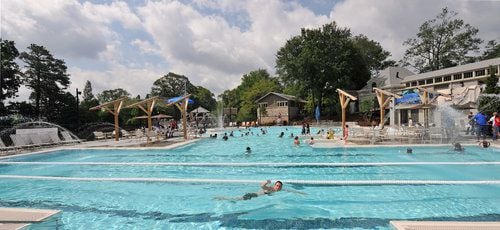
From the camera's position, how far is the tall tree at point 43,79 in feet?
104

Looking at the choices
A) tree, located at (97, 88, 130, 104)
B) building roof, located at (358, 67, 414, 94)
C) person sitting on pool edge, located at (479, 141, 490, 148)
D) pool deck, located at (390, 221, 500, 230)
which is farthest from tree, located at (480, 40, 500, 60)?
tree, located at (97, 88, 130, 104)

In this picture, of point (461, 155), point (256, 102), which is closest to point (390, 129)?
point (461, 155)

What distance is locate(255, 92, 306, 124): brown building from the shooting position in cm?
4981

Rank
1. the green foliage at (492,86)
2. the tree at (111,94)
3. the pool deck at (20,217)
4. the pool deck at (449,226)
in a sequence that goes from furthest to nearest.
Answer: the tree at (111,94) < the green foliage at (492,86) < the pool deck at (20,217) < the pool deck at (449,226)

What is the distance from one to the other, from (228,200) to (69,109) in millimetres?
29877

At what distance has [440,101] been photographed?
74.6 ft

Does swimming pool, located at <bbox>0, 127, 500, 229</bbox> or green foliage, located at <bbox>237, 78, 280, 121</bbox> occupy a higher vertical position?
green foliage, located at <bbox>237, 78, 280, 121</bbox>

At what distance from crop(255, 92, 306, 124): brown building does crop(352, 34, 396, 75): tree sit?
19.0 meters

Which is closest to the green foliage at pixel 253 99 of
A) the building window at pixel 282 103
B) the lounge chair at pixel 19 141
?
the building window at pixel 282 103

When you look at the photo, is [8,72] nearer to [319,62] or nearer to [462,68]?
[319,62]

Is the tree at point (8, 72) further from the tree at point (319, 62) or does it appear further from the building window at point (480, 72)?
the building window at point (480, 72)

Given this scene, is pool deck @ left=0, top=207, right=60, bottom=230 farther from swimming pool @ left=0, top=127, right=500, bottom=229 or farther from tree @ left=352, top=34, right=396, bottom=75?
tree @ left=352, top=34, right=396, bottom=75

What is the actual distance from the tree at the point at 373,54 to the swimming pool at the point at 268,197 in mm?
52535

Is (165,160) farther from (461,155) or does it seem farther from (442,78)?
(442,78)
